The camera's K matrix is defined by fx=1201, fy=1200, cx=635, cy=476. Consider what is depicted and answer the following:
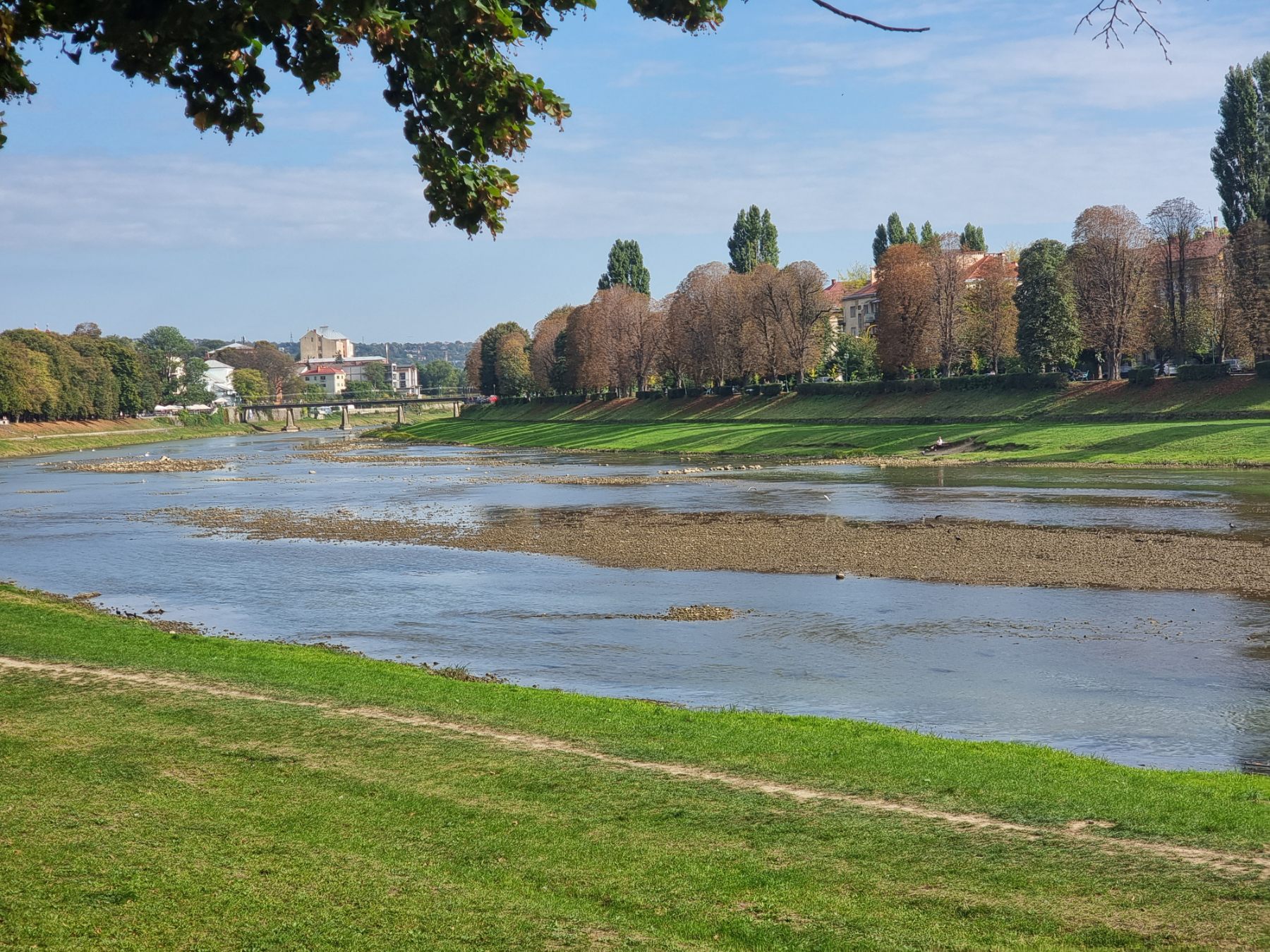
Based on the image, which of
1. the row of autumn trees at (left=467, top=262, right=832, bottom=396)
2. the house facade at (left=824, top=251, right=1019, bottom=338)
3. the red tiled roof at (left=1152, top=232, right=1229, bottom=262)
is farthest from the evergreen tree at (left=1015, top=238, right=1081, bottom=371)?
the row of autumn trees at (left=467, top=262, right=832, bottom=396)

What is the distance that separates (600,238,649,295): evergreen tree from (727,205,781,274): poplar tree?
15.6 m

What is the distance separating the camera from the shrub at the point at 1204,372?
258ft

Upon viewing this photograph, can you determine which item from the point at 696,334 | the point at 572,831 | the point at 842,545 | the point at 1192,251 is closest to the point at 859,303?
the point at 696,334

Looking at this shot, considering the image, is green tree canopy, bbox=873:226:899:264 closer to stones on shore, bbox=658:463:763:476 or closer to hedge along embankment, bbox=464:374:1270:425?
hedge along embankment, bbox=464:374:1270:425

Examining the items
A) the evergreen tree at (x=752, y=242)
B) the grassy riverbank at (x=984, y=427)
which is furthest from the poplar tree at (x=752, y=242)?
the grassy riverbank at (x=984, y=427)

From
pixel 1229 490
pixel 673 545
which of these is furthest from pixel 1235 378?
pixel 673 545

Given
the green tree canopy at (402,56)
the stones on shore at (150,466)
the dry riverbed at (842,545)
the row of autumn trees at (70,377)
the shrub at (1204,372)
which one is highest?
the row of autumn trees at (70,377)

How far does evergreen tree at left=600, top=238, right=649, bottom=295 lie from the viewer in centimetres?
15825

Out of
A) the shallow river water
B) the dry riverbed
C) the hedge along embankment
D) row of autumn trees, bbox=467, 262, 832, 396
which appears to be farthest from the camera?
row of autumn trees, bbox=467, 262, 832, 396

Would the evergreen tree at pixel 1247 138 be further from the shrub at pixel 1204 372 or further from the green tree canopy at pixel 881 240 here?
the green tree canopy at pixel 881 240

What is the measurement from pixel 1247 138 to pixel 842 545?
58.5 m

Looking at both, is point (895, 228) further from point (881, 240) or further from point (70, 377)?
point (70, 377)

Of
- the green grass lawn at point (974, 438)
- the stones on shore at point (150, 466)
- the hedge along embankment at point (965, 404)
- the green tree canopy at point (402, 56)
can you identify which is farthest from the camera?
the stones on shore at point (150, 466)

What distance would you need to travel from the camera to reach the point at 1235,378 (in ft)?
254
